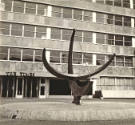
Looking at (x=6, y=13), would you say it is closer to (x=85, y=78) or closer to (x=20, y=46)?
(x=20, y=46)

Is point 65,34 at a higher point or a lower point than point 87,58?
higher

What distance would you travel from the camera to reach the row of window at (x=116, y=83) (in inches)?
1345

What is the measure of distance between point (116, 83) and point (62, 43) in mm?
9636

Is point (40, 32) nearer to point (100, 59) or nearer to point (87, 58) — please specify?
point (87, 58)

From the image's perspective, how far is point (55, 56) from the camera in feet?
104

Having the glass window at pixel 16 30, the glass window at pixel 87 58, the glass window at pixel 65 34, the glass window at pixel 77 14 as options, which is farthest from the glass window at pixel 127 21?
the glass window at pixel 16 30

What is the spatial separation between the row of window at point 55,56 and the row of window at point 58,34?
1941 mm

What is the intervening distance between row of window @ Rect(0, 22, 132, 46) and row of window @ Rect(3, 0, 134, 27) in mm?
1900

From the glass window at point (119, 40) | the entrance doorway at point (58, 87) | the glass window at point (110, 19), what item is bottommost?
the entrance doorway at point (58, 87)

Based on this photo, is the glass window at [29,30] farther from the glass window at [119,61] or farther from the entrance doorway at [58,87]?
the glass window at [119,61]

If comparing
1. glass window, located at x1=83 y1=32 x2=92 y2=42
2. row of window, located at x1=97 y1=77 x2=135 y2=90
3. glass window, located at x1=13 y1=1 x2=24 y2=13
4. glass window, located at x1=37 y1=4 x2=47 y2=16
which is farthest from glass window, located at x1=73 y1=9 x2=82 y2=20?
row of window, located at x1=97 y1=77 x2=135 y2=90

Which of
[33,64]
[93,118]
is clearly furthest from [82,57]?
[93,118]

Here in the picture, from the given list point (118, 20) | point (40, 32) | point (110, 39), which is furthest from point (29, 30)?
point (118, 20)

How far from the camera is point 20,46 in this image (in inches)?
1180
